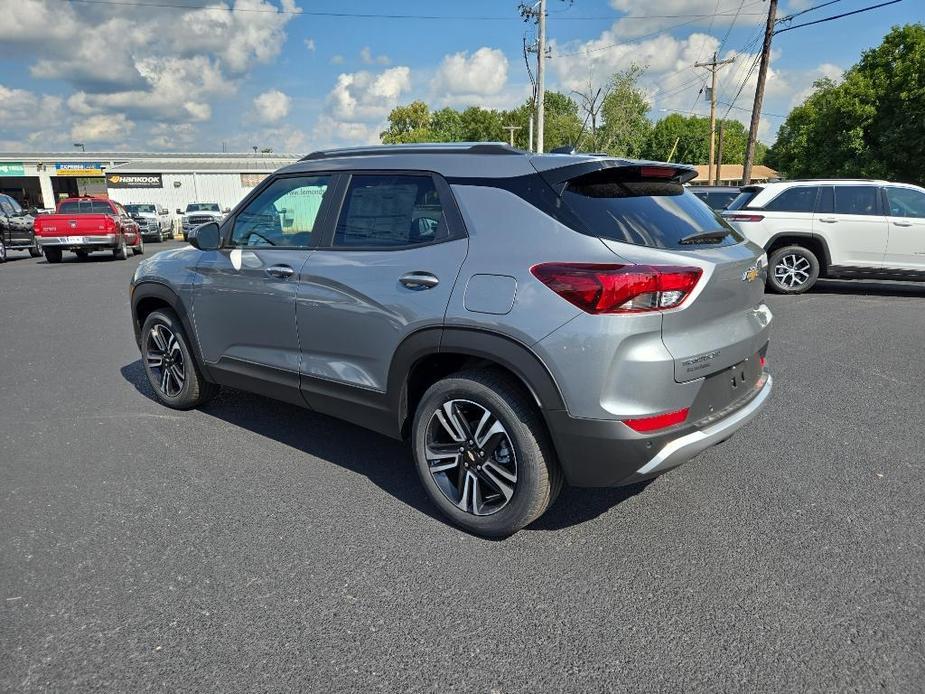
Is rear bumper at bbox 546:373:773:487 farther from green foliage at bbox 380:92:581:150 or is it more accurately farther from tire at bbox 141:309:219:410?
green foliage at bbox 380:92:581:150

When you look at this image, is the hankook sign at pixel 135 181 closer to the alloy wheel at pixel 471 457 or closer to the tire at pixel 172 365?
the tire at pixel 172 365

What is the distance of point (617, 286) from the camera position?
2561 mm

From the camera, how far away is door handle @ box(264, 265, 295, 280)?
145 inches

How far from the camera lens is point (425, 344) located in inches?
119

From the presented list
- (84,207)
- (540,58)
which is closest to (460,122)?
(540,58)

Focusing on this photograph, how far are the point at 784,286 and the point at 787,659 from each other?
366 inches

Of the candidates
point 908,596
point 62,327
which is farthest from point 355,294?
point 62,327

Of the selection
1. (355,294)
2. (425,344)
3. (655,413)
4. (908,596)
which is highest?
(355,294)

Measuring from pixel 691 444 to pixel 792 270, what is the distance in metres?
8.78

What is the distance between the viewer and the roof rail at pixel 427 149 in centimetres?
318

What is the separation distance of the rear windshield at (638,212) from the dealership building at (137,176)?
150ft

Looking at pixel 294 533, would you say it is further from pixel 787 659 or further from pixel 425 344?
pixel 787 659

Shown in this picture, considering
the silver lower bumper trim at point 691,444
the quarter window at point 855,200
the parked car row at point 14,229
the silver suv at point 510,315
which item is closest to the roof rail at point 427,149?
the silver suv at point 510,315

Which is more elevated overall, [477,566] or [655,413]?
[655,413]
